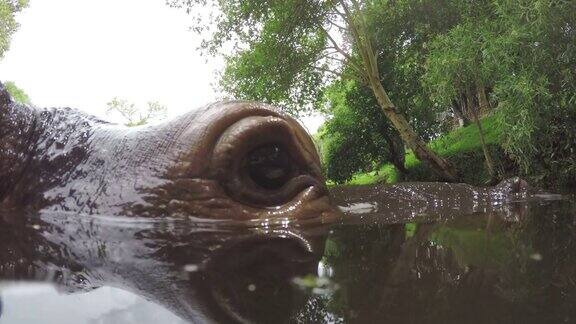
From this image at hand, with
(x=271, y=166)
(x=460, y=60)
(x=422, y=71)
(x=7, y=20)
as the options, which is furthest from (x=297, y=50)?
(x=7, y=20)

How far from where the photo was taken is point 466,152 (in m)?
11.7

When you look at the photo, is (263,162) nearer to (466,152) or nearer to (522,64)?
(522,64)

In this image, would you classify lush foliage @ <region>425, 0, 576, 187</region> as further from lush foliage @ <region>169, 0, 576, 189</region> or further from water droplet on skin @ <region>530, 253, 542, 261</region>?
water droplet on skin @ <region>530, 253, 542, 261</region>

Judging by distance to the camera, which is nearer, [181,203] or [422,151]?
[181,203]

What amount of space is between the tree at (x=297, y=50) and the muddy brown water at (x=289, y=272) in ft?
25.4

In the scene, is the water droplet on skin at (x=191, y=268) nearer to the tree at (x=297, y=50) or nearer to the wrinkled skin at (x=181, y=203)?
the wrinkled skin at (x=181, y=203)

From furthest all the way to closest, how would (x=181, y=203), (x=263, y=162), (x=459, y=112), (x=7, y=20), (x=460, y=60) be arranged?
(x=7, y=20) → (x=459, y=112) → (x=460, y=60) → (x=263, y=162) → (x=181, y=203)

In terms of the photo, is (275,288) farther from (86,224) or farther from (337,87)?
(337,87)

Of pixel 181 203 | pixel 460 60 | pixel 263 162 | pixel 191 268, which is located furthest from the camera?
pixel 460 60

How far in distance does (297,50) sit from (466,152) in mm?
5161

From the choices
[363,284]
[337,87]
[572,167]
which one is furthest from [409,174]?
[363,284]

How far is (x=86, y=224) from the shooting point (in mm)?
3213

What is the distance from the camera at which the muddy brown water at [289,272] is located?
1194 millimetres

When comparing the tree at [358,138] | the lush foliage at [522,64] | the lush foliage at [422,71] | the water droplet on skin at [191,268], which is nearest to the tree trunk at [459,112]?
the lush foliage at [422,71]
